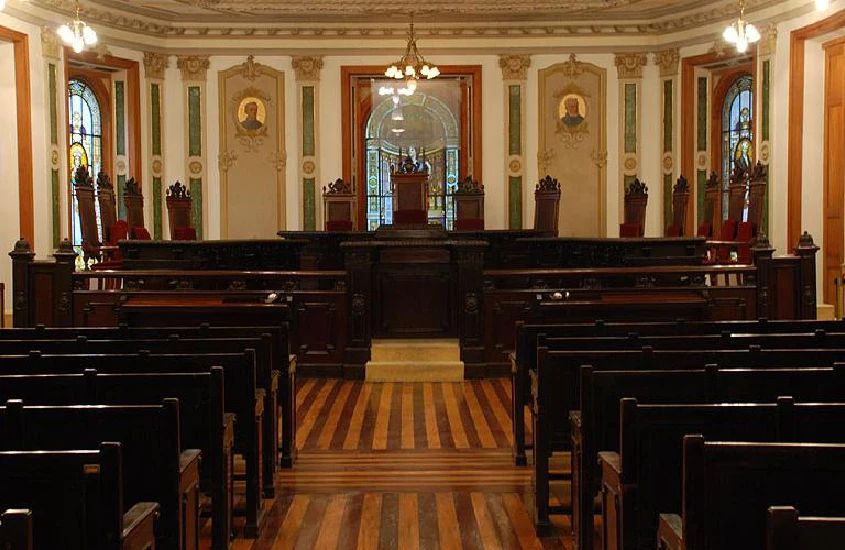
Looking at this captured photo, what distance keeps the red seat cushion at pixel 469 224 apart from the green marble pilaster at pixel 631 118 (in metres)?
3.88

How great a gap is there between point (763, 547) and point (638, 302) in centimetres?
603

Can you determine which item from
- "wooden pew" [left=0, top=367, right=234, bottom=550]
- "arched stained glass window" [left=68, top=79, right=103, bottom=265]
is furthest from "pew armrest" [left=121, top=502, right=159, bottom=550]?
"arched stained glass window" [left=68, top=79, right=103, bottom=265]

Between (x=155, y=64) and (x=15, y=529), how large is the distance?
639 inches

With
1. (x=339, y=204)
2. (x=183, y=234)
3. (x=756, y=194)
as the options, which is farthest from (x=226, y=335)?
(x=756, y=194)

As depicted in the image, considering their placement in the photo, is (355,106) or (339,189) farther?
(355,106)

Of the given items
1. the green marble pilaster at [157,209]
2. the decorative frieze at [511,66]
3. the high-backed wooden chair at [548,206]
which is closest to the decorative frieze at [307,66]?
the green marble pilaster at [157,209]

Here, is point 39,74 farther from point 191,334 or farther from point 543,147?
point 191,334

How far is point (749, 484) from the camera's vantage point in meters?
2.29

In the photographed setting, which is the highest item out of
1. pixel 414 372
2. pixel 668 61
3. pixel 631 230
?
pixel 668 61

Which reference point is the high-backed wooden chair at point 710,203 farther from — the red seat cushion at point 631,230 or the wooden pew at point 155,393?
the wooden pew at point 155,393

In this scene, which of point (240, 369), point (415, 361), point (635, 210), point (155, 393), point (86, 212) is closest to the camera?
point (155, 393)

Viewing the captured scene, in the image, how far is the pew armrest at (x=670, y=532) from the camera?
2592 mm

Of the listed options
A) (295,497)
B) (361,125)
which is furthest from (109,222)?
(295,497)

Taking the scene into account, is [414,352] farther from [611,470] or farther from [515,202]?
[515,202]
